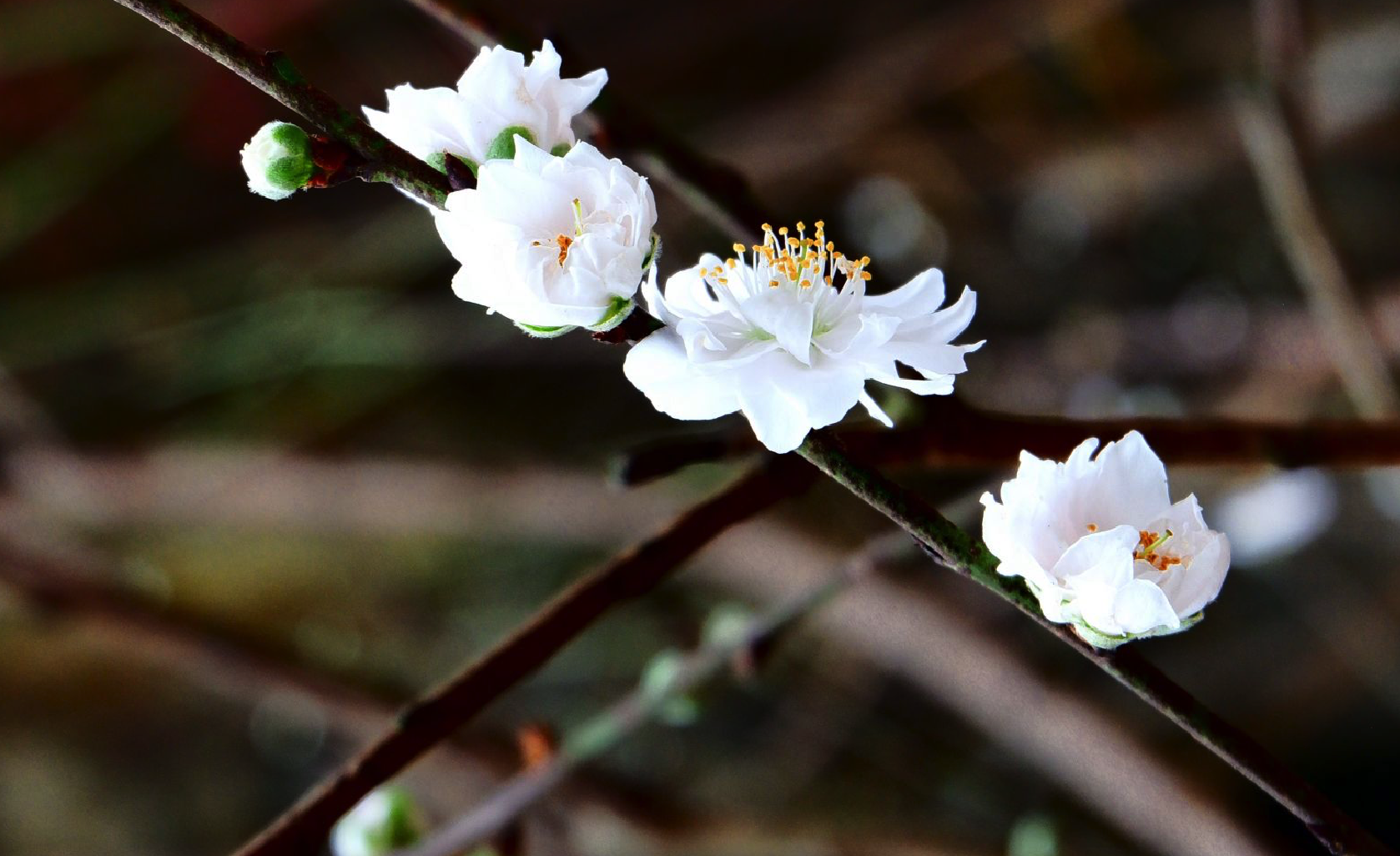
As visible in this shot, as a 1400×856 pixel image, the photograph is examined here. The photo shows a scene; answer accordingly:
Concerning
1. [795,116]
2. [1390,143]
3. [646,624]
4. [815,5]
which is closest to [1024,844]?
[646,624]

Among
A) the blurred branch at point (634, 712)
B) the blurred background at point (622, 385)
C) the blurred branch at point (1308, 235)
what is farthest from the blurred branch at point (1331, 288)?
the blurred branch at point (634, 712)

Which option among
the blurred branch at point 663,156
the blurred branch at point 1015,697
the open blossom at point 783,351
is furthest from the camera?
the blurred branch at point 1015,697

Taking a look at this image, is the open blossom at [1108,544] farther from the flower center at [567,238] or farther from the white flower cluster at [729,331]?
the flower center at [567,238]

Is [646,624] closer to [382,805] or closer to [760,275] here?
[382,805]

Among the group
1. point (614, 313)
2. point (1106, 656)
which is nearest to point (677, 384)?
point (614, 313)

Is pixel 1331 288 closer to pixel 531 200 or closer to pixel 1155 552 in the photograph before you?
pixel 1155 552

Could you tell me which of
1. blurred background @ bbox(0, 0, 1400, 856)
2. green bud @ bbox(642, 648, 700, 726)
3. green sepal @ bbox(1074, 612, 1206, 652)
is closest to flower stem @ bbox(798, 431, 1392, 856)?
green sepal @ bbox(1074, 612, 1206, 652)
